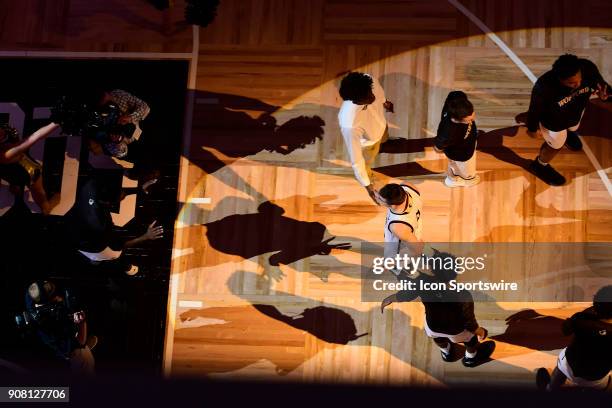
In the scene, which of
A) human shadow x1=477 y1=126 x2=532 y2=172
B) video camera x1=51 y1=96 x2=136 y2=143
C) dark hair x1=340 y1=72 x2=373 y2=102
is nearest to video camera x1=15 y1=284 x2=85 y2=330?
video camera x1=51 y1=96 x2=136 y2=143

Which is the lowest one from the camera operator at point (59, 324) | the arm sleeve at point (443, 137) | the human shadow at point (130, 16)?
the camera operator at point (59, 324)

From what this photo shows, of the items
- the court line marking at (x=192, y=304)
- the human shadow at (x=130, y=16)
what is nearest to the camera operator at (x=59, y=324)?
the court line marking at (x=192, y=304)

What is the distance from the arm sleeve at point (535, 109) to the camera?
19.6 feet

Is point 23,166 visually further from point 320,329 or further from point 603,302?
point 603,302

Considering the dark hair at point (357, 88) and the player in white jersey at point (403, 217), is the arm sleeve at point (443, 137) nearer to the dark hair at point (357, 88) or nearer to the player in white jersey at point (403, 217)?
the player in white jersey at point (403, 217)

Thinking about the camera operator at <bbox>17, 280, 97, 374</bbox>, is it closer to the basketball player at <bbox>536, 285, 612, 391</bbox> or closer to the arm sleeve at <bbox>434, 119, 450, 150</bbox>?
the arm sleeve at <bbox>434, 119, 450, 150</bbox>

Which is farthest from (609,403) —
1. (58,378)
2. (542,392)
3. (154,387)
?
(58,378)

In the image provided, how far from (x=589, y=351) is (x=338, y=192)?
2398mm

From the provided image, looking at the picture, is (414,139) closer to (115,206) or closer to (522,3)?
(522,3)

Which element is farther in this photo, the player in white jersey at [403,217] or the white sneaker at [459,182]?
the white sneaker at [459,182]

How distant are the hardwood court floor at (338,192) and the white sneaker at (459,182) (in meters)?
0.06

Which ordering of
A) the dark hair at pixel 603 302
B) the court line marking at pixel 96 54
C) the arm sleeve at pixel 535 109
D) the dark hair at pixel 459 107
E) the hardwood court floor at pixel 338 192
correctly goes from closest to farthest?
the dark hair at pixel 459 107 → the dark hair at pixel 603 302 → the arm sleeve at pixel 535 109 → the hardwood court floor at pixel 338 192 → the court line marking at pixel 96 54

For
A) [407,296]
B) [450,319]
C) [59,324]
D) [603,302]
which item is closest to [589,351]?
[603,302]

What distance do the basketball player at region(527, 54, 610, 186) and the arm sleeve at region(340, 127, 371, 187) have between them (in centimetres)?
145
